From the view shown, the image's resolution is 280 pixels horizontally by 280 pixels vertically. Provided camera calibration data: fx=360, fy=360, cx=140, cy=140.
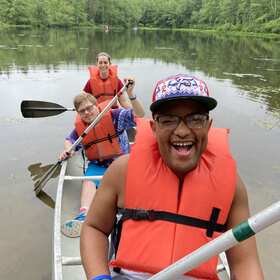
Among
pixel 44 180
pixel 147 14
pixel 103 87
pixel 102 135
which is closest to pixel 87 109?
pixel 102 135

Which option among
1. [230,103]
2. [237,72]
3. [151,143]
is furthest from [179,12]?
[151,143]

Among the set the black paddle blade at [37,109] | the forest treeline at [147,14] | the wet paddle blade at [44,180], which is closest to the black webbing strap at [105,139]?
the wet paddle blade at [44,180]

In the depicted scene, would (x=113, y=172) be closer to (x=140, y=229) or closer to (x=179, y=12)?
(x=140, y=229)

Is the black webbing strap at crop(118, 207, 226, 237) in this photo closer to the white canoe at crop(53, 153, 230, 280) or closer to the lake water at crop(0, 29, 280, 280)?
the white canoe at crop(53, 153, 230, 280)

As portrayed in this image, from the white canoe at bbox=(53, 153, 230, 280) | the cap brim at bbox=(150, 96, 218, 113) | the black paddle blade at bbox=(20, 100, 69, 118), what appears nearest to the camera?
the cap brim at bbox=(150, 96, 218, 113)

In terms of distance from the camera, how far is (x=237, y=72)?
15.9m

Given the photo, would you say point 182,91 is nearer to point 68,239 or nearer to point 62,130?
point 68,239

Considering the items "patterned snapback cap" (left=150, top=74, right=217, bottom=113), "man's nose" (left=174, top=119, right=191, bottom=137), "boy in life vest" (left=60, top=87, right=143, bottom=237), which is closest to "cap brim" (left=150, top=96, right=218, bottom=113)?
"patterned snapback cap" (left=150, top=74, right=217, bottom=113)

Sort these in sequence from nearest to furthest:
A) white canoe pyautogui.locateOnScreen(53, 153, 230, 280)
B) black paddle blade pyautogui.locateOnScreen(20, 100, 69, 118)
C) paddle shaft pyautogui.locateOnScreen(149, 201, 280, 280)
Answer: paddle shaft pyautogui.locateOnScreen(149, 201, 280, 280), white canoe pyautogui.locateOnScreen(53, 153, 230, 280), black paddle blade pyautogui.locateOnScreen(20, 100, 69, 118)

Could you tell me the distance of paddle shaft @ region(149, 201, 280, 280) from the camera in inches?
→ 46.1

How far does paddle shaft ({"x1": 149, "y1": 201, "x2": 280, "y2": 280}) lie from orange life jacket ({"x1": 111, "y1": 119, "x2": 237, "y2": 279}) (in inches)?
9.0

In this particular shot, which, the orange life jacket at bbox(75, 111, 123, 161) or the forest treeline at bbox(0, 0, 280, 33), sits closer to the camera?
the orange life jacket at bbox(75, 111, 123, 161)

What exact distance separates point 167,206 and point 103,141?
111 inches

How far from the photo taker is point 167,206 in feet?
5.90
